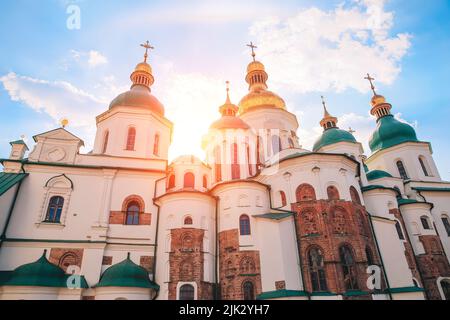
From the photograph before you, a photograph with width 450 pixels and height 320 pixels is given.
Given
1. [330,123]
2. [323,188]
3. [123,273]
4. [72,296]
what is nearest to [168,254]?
[123,273]

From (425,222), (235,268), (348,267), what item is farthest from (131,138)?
(425,222)

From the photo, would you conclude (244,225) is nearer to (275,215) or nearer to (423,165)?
(275,215)

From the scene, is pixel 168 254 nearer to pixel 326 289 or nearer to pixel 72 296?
pixel 72 296

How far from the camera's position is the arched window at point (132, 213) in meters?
20.1

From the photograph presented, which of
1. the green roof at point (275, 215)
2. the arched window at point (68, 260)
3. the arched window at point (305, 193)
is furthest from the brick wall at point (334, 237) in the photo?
the arched window at point (68, 260)

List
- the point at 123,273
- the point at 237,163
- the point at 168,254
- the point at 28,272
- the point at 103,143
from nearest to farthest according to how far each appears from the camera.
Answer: the point at 28,272 < the point at 123,273 < the point at 168,254 < the point at 103,143 < the point at 237,163

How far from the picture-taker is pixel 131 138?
23.7m

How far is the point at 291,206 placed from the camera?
772 inches

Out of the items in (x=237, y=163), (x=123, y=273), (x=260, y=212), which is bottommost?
(x=123, y=273)

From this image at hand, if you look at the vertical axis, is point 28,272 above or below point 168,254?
below

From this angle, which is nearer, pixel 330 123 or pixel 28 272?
pixel 28 272

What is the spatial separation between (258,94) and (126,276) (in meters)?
23.5
